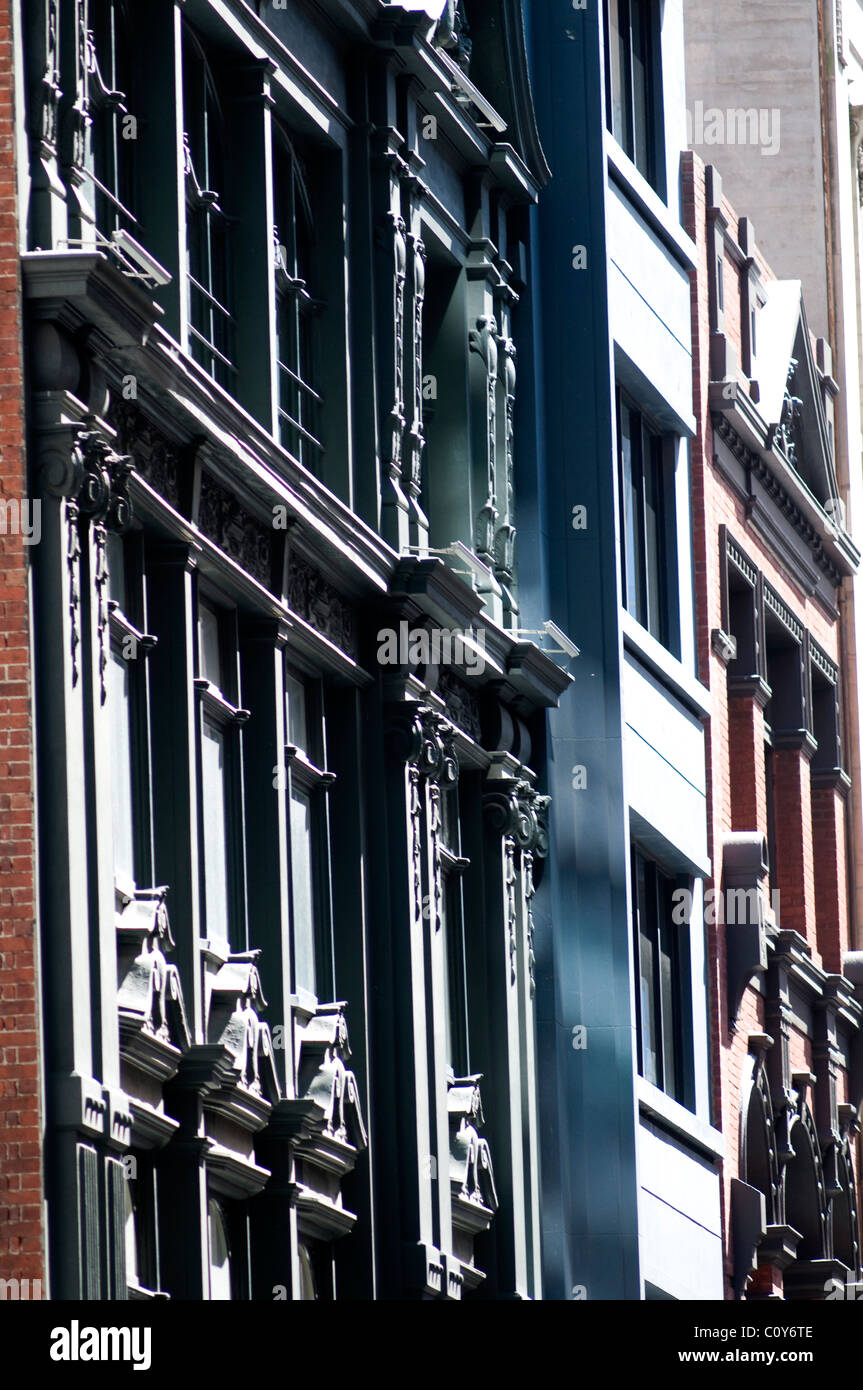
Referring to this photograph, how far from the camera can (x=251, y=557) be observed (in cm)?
2284

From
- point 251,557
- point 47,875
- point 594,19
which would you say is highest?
point 594,19

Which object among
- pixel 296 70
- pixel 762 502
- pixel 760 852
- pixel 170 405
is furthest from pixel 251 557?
pixel 762 502

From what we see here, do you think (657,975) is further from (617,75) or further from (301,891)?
(301,891)

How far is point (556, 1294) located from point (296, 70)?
10.5 metres

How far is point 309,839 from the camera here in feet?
80.5

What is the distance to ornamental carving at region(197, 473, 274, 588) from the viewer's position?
72.3ft

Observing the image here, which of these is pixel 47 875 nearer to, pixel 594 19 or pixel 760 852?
pixel 594 19

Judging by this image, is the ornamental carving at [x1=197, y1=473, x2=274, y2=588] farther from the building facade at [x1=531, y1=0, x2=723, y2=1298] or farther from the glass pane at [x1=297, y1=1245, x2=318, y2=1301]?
the building facade at [x1=531, y1=0, x2=723, y2=1298]

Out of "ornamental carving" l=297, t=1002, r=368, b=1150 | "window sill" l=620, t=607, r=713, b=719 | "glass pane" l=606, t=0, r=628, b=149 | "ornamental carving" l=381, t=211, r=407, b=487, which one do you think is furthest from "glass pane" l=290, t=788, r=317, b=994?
"glass pane" l=606, t=0, r=628, b=149

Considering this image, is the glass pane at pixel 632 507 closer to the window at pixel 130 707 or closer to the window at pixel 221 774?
the window at pixel 221 774

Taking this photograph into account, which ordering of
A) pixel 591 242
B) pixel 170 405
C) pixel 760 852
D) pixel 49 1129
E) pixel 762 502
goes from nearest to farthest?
1. pixel 49 1129
2. pixel 170 405
3. pixel 591 242
4. pixel 760 852
5. pixel 762 502

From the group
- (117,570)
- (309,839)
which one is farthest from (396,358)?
(117,570)

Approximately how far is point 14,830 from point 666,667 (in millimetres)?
14979

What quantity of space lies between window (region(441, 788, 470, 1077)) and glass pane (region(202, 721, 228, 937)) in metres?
5.00
